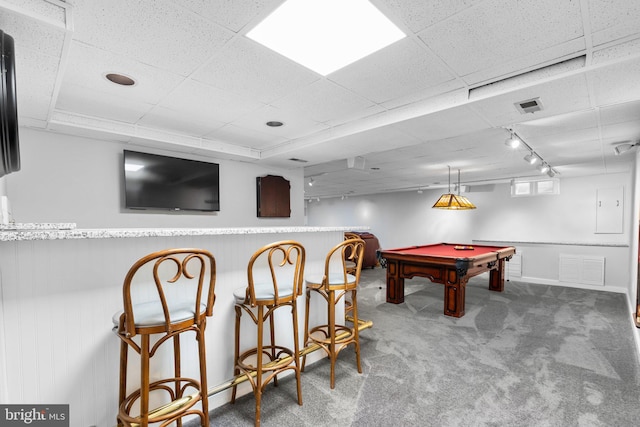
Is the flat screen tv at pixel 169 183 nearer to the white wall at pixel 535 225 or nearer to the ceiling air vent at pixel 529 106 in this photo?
the ceiling air vent at pixel 529 106

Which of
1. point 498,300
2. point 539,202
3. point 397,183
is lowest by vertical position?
point 498,300

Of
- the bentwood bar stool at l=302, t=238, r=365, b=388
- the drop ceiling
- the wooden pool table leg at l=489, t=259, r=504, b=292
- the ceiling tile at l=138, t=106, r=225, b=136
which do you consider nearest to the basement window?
the wooden pool table leg at l=489, t=259, r=504, b=292

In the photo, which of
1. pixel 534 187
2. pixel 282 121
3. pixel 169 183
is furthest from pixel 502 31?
pixel 534 187

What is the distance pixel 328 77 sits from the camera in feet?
7.52

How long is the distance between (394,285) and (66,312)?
4238 millimetres

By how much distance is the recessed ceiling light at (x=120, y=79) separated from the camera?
7.25 ft

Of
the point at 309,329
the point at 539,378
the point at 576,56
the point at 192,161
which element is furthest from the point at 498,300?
the point at 192,161

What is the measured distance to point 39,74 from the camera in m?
1.94

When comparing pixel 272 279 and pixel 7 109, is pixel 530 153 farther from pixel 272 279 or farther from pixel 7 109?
pixel 7 109

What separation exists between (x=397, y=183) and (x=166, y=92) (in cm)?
667

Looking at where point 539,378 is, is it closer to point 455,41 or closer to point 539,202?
point 455,41

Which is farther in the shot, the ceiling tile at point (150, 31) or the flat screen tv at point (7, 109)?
the ceiling tile at point (150, 31)

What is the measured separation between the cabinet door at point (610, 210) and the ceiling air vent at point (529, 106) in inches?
216

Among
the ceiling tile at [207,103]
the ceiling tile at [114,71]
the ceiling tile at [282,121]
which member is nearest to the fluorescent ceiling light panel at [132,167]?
the ceiling tile at [114,71]
